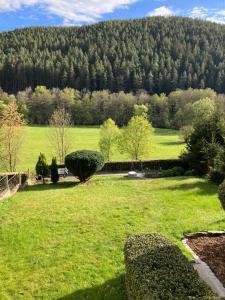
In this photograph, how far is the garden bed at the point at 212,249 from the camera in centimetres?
1071

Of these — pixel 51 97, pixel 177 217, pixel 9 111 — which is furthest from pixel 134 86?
pixel 177 217

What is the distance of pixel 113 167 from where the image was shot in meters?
39.1

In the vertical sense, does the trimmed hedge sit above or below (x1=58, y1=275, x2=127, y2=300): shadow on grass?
above

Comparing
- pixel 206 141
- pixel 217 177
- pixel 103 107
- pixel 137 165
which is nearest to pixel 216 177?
pixel 217 177

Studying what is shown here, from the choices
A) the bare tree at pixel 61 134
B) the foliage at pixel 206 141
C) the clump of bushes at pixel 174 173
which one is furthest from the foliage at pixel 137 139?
the foliage at pixel 206 141

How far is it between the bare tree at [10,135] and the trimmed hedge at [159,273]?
33586 mm

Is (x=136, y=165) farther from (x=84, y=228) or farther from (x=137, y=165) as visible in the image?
(x=84, y=228)

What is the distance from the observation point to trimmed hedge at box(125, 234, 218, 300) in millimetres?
6824

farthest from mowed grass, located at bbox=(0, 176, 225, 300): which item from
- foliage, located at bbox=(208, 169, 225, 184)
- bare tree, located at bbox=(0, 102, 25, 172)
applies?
bare tree, located at bbox=(0, 102, 25, 172)

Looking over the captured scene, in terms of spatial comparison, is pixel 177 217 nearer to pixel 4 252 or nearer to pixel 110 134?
pixel 4 252

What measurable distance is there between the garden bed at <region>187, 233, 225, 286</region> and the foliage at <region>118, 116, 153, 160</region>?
3484 centimetres

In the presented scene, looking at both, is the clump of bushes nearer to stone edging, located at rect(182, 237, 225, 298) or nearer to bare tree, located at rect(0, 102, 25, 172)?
bare tree, located at rect(0, 102, 25, 172)

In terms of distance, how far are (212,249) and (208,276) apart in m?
2.30

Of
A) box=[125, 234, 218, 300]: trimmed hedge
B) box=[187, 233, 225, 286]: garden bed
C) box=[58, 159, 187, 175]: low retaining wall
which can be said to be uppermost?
box=[125, 234, 218, 300]: trimmed hedge
